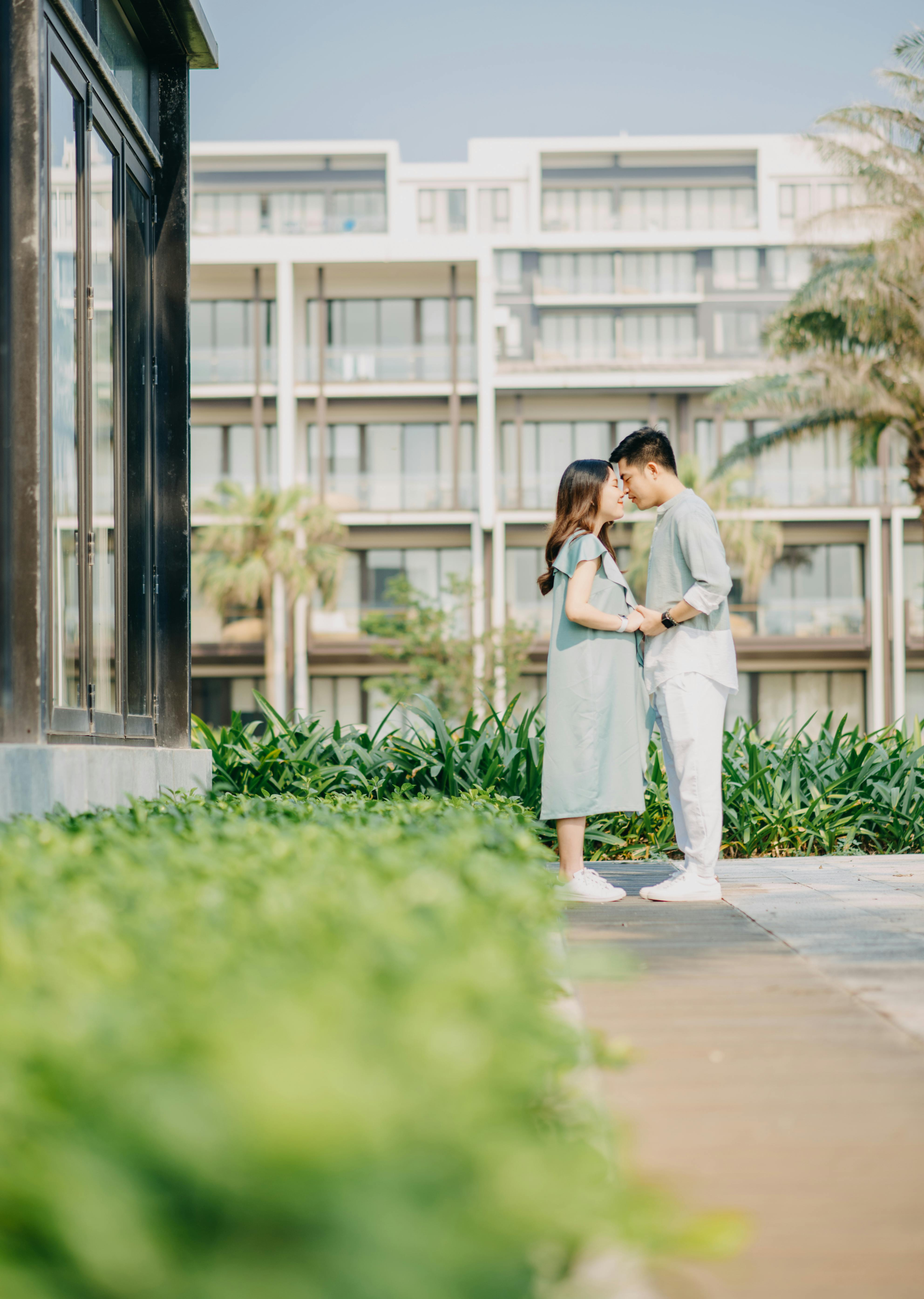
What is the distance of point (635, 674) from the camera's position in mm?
5184

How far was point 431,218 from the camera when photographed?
53562 millimetres

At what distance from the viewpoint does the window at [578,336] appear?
41406 millimetres

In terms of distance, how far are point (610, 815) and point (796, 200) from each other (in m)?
49.4

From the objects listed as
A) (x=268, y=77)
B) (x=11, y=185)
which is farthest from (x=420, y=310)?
(x=11, y=185)

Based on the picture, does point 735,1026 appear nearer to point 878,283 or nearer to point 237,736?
point 237,736

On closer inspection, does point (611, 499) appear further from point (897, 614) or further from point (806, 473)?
point (806, 473)

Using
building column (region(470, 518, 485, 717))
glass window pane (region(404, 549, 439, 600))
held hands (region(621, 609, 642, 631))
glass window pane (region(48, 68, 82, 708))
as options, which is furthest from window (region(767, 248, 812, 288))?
held hands (region(621, 609, 642, 631))

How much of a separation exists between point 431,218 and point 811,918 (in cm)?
5265

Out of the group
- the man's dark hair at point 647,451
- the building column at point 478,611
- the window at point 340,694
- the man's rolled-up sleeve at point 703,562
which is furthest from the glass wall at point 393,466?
the man's rolled-up sleeve at point 703,562

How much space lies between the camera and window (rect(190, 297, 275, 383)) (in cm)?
3741

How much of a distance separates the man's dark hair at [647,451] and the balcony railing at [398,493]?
3168cm

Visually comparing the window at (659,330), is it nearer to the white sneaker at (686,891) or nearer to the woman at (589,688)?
the woman at (589,688)

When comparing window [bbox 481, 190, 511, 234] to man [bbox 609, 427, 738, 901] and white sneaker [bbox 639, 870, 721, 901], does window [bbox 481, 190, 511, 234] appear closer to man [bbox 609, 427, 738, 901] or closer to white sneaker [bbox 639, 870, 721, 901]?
man [bbox 609, 427, 738, 901]

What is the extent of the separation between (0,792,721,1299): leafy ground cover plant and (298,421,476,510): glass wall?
35.6 meters
